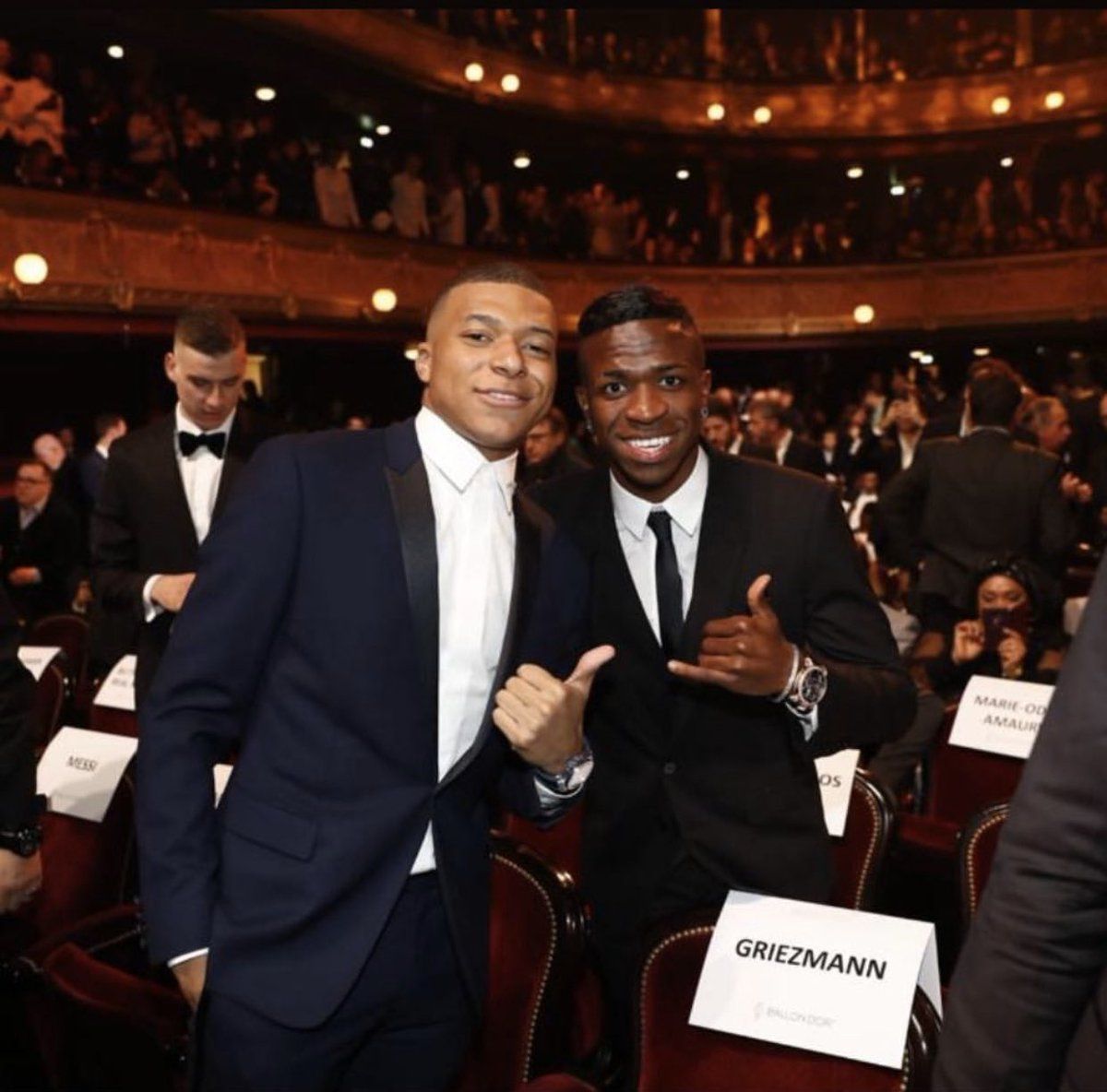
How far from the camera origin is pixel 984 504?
533 cm

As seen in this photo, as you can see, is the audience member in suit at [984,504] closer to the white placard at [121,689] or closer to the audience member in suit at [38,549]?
the white placard at [121,689]

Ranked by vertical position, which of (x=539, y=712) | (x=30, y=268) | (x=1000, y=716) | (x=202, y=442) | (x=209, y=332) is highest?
(x=30, y=268)

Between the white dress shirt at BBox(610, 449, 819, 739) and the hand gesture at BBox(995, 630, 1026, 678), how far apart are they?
215cm

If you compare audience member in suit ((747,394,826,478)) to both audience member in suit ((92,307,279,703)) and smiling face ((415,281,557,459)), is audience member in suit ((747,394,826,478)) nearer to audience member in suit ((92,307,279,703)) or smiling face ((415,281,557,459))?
audience member in suit ((92,307,279,703))

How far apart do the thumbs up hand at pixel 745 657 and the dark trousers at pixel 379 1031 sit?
497 mm

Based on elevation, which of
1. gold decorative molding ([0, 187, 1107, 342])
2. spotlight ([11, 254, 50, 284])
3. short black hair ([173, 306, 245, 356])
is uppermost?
gold decorative molding ([0, 187, 1107, 342])

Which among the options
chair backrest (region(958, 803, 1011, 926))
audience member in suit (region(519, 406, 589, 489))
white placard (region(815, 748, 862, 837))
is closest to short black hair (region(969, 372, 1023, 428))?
audience member in suit (region(519, 406, 589, 489))

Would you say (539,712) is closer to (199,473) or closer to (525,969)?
(525,969)

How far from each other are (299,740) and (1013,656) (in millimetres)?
2909

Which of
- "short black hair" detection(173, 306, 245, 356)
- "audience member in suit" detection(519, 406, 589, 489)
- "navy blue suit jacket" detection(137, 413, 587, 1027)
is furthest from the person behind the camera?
"audience member in suit" detection(519, 406, 589, 489)

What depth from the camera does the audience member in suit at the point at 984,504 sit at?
17.4 ft

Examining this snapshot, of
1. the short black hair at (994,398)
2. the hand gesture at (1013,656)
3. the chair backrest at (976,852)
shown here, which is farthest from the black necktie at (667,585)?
the short black hair at (994,398)

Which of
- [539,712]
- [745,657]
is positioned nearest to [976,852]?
[745,657]

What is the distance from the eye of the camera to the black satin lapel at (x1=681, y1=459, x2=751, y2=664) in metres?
2.13
